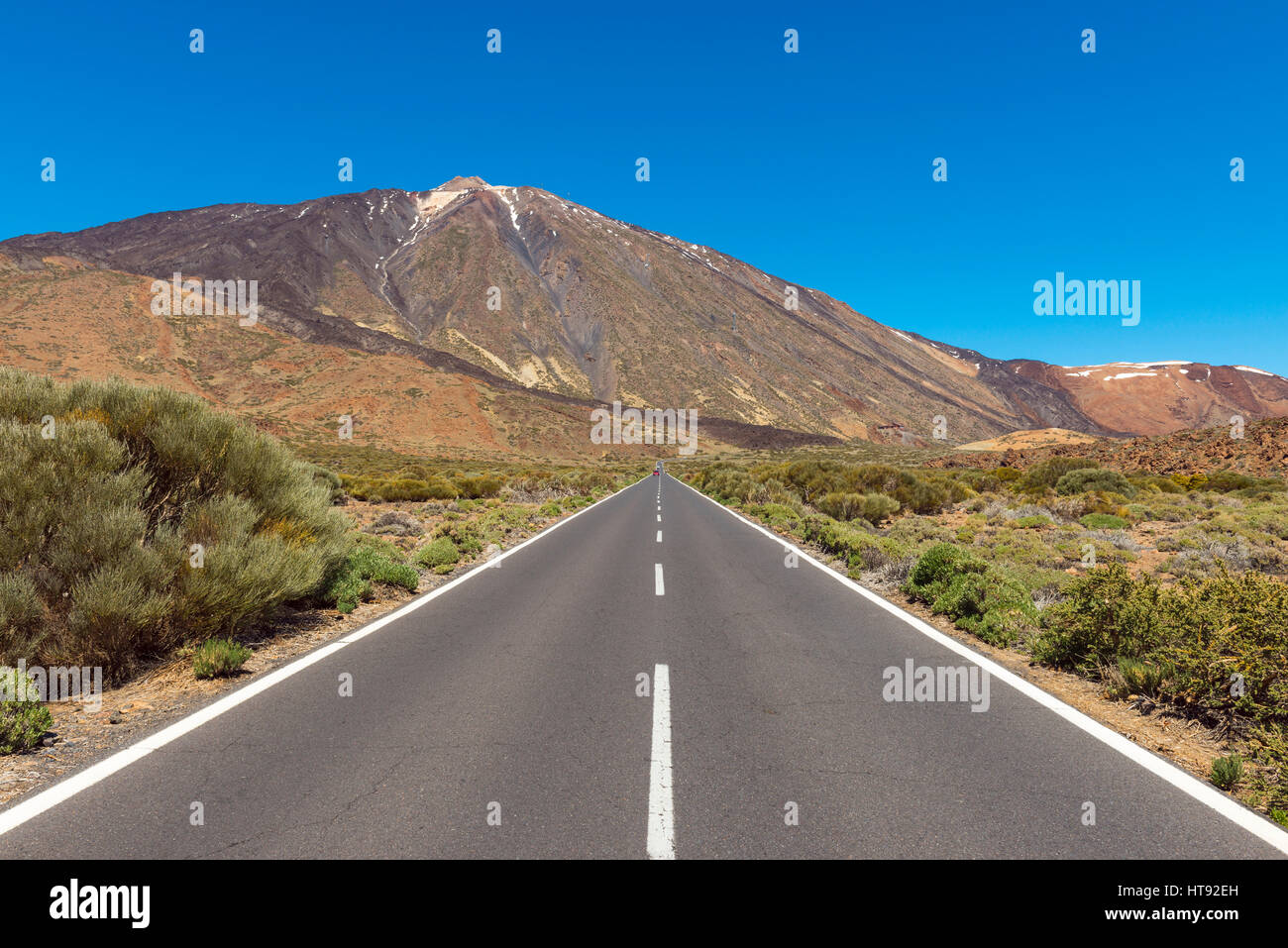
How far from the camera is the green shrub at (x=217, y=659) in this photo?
18.9 ft

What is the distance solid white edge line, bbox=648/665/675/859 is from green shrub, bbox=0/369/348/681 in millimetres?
4456

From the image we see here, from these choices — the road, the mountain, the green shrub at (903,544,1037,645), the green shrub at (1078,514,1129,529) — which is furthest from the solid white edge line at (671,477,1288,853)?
the mountain

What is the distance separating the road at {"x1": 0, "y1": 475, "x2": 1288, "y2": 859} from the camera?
10.9 ft

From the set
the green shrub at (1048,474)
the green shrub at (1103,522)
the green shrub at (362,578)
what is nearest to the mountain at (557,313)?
the green shrub at (1048,474)

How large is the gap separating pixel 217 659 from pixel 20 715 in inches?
57.9

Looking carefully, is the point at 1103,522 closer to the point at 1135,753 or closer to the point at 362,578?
the point at 1135,753

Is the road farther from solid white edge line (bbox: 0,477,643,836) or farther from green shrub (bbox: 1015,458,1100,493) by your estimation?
green shrub (bbox: 1015,458,1100,493)

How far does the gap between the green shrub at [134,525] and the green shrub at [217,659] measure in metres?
0.51

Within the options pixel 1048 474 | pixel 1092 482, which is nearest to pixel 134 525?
pixel 1092 482

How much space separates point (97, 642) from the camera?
5.61m

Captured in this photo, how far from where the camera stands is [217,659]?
583 centimetres
